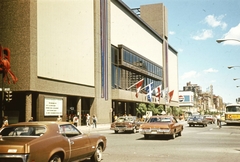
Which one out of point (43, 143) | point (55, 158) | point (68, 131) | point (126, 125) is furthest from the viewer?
point (126, 125)

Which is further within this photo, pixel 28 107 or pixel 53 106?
pixel 53 106

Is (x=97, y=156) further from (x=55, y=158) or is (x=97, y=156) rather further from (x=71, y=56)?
(x=71, y=56)

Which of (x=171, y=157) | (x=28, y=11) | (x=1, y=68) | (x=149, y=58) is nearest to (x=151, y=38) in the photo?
(x=149, y=58)

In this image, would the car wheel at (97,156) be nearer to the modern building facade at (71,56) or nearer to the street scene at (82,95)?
the street scene at (82,95)

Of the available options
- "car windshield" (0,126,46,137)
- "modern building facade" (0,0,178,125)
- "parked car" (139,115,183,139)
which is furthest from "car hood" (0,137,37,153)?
"modern building facade" (0,0,178,125)

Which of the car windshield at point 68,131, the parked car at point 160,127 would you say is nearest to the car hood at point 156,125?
the parked car at point 160,127

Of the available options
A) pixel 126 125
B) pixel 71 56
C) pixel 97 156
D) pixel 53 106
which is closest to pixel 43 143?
pixel 97 156

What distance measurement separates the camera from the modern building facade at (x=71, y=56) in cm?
3228

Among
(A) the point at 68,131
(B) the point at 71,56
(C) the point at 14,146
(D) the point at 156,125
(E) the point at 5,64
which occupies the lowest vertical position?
(D) the point at 156,125

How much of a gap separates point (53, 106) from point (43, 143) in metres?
28.8

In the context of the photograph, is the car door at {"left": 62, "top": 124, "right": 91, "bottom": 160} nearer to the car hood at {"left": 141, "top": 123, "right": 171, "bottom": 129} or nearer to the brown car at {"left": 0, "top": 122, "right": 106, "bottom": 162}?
the brown car at {"left": 0, "top": 122, "right": 106, "bottom": 162}

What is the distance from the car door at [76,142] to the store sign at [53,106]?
84.8 feet

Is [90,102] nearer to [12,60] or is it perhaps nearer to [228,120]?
[12,60]

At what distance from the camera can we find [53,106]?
35750 millimetres
